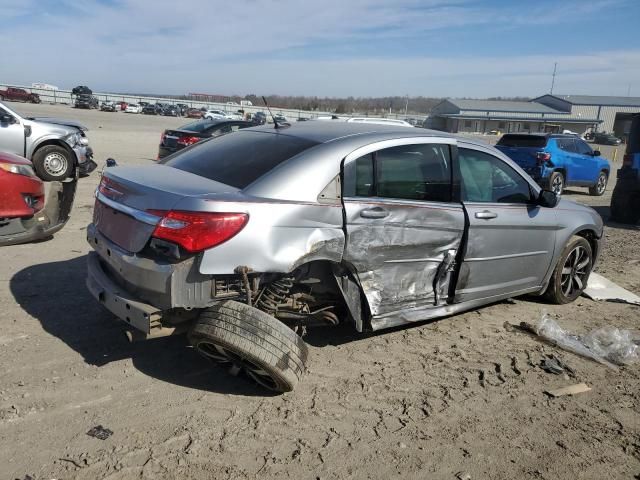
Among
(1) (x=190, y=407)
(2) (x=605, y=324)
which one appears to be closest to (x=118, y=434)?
(1) (x=190, y=407)

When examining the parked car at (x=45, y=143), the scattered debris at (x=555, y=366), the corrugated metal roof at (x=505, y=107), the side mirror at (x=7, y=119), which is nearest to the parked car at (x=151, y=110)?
the corrugated metal roof at (x=505, y=107)

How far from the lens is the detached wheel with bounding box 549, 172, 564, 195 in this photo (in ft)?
47.3

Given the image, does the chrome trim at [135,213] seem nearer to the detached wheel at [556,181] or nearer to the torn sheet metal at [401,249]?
the torn sheet metal at [401,249]

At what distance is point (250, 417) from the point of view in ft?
10.8

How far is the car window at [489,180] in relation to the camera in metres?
4.57

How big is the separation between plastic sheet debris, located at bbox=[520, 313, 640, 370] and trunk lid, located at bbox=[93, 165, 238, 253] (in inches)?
119

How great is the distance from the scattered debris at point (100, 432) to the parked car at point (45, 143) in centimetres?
956

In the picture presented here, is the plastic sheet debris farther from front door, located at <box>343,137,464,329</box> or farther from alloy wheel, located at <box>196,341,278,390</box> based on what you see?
alloy wheel, located at <box>196,341,278,390</box>

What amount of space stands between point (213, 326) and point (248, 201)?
0.76 metres

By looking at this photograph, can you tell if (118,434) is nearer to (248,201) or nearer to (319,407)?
(319,407)

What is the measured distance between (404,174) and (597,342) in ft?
7.33

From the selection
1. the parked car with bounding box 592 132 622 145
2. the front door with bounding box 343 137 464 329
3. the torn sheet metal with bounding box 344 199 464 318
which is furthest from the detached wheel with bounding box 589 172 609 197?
the parked car with bounding box 592 132 622 145

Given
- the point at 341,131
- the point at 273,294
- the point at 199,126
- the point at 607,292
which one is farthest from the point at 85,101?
the point at 273,294

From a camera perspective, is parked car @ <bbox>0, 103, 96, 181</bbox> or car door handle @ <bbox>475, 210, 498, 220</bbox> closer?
car door handle @ <bbox>475, 210, 498, 220</bbox>
